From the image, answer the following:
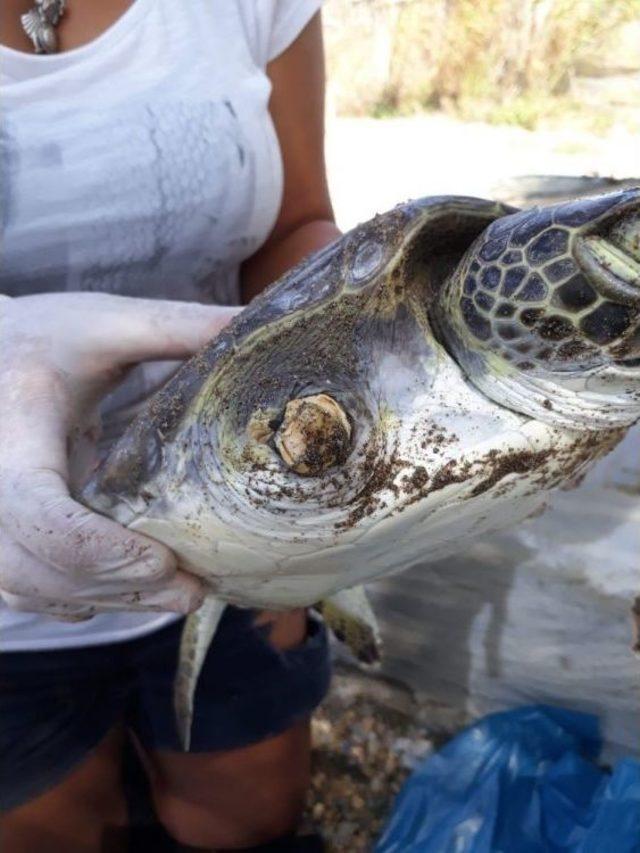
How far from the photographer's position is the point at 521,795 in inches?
45.9

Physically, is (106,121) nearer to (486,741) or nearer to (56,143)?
(56,143)

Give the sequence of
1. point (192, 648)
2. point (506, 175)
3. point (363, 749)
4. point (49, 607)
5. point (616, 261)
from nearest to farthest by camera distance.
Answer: point (616, 261), point (49, 607), point (192, 648), point (363, 749), point (506, 175)

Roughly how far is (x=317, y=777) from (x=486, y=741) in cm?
32

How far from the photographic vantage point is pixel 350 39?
224 inches

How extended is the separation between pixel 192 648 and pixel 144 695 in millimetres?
171

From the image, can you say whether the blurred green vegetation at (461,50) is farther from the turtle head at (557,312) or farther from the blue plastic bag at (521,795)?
the turtle head at (557,312)

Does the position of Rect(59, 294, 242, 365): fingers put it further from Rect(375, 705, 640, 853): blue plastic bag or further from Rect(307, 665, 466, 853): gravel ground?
Rect(307, 665, 466, 853): gravel ground

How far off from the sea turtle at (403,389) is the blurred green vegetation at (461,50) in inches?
200

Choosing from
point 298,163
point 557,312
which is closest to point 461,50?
point 298,163

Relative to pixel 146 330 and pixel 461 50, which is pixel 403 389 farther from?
pixel 461 50

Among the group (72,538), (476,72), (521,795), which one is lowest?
(521,795)

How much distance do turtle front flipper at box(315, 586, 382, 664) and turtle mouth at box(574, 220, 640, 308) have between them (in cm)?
67

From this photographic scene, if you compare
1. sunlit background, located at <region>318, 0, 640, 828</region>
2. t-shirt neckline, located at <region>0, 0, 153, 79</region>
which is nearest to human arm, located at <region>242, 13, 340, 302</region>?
t-shirt neckline, located at <region>0, 0, 153, 79</region>

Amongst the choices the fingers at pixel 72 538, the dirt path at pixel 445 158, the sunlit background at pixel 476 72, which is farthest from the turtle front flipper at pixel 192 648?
the sunlit background at pixel 476 72
